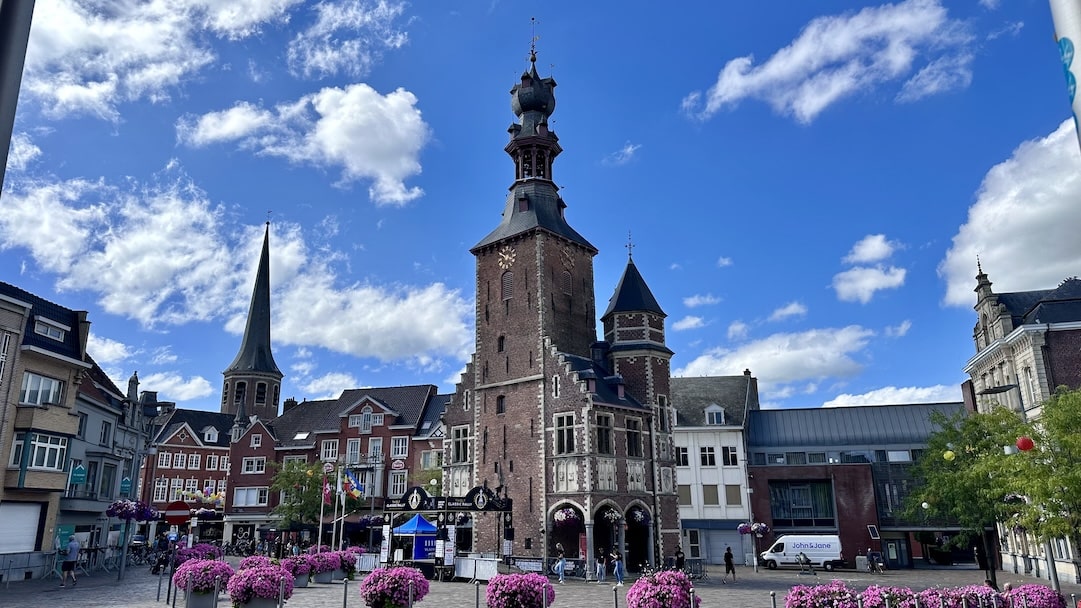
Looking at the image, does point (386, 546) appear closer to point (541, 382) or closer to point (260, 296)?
point (541, 382)

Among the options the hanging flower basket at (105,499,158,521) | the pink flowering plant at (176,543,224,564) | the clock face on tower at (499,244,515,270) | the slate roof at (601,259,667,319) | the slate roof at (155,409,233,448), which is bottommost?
the pink flowering plant at (176,543,224,564)

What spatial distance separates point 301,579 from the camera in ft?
101

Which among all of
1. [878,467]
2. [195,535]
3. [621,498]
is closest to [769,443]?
[878,467]

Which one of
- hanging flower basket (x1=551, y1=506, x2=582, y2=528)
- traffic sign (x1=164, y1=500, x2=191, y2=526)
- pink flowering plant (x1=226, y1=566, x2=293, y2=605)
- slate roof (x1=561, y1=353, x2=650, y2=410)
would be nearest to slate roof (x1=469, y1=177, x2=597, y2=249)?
slate roof (x1=561, y1=353, x2=650, y2=410)

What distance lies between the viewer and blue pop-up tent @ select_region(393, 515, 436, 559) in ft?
124

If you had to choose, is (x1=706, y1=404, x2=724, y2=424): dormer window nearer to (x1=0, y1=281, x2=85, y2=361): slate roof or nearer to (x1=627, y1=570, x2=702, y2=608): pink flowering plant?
(x1=0, y1=281, x2=85, y2=361): slate roof

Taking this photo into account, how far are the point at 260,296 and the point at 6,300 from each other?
6403 cm

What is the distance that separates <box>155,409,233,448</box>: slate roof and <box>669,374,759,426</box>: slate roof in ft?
168

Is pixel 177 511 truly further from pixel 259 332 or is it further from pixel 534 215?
pixel 259 332

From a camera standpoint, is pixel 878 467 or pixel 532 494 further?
pixel 878 467

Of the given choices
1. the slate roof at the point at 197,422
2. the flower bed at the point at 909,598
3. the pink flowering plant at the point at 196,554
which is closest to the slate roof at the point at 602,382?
the pink flowering plant at the point at 196,554

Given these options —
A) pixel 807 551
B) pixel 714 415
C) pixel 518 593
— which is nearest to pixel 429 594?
pixel 518 593

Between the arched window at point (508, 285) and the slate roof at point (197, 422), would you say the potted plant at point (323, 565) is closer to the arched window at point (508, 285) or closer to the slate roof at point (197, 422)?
the arched window at point (508, 285)

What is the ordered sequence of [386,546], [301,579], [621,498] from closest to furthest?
[301,579] < [386,546] < [621,498]
